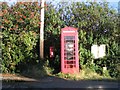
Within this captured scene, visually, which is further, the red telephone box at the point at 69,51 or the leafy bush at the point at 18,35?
the leafy bush at the point at 18,35

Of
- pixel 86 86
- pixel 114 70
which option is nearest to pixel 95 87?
pixel 86 86

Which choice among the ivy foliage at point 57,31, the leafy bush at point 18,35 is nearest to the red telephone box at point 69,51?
the ivy foliage at point 57,31

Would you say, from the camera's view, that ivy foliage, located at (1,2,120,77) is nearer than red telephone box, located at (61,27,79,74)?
No

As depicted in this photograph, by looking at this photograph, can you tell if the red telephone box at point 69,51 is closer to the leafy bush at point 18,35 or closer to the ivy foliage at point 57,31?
the ivy foliage at point 57,31

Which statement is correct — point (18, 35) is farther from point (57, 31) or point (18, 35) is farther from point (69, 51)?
point (69, 51)

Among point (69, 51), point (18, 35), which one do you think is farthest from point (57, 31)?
point (18, 35)

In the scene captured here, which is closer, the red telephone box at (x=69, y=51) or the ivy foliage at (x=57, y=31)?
the red telephone box at (x=69, y=51)

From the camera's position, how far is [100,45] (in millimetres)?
16188

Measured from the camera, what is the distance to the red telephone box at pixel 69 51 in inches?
607

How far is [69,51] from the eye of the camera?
15.6 m

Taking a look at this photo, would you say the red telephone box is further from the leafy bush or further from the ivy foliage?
the leafy bush

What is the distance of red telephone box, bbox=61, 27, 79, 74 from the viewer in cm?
1542

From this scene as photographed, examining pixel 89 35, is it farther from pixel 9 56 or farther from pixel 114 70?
pixel 9 56

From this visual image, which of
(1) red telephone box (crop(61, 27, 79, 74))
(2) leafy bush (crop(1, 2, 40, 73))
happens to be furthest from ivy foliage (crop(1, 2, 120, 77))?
(1) red telephone box (crop(61, 27, 79, 74))
